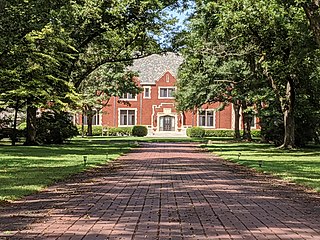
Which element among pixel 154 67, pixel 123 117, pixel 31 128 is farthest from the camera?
pixel 154 67

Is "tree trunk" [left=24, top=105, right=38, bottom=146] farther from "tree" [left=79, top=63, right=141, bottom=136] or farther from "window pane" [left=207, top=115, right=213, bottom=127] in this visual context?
"window pane" [left=207, top=115, right=213, bottom=127]

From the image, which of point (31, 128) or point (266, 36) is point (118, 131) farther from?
point (266, 36)

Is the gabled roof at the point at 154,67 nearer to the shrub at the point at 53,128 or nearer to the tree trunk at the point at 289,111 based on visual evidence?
the shrub at the point at 53,128

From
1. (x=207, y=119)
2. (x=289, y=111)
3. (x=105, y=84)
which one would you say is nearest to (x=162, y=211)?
(x=289, y=111)

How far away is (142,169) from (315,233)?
39.9 ft

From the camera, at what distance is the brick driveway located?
26.1 ft

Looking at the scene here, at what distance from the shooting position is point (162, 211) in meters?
9.94

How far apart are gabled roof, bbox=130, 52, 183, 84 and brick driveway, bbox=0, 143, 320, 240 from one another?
6569 centimetres

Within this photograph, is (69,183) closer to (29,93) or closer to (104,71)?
(29,93)

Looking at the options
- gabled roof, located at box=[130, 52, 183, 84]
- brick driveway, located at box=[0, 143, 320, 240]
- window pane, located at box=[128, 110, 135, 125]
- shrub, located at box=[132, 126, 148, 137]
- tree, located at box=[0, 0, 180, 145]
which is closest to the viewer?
brick driveway, located at box=[0, 143, 320, 240]

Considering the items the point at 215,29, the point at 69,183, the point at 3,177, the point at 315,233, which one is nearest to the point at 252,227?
the point at 315,233

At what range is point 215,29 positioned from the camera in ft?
101

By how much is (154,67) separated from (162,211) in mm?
73711

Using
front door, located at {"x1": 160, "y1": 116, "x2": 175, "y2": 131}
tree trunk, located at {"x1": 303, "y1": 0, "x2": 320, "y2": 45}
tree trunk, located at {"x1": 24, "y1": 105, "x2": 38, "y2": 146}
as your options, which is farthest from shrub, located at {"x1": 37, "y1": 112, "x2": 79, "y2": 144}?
front door, located at {"x1": 160, "y1": 116, "x2": 175, "y2": 131}
